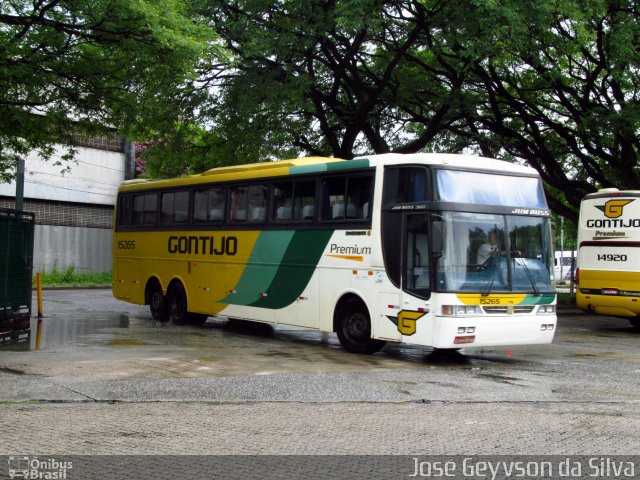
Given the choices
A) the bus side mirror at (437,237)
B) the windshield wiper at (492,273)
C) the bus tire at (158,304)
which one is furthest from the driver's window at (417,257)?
the bus tire at (158,304)

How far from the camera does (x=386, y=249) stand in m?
14.1

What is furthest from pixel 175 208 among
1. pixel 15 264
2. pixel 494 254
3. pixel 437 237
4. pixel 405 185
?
pixel 494 254

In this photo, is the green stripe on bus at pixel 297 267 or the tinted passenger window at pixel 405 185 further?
the green stripe on bus at pixel 297 267

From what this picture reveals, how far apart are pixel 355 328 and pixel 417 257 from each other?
2.10m

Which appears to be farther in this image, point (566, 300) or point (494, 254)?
point (566, 300)

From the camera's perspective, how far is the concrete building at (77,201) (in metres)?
36.0

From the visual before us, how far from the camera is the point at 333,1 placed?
20.0 meters

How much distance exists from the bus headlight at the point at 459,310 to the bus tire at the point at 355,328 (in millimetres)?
1847

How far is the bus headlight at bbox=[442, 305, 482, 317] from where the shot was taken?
13062mm

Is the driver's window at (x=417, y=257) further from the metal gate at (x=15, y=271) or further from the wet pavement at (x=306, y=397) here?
the metal gate at (x=15, y=271)

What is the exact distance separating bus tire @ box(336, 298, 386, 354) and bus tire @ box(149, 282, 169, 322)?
660cm

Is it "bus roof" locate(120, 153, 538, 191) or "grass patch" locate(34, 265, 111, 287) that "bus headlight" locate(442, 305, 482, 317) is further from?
"grass patch" locate(34, 265, 111, 287)

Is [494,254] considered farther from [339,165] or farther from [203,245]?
[203,245]

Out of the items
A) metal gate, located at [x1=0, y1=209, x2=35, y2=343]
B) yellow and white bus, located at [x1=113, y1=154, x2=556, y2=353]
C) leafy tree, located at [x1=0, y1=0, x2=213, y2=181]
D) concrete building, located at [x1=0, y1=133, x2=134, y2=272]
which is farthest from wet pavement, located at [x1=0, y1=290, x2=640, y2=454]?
concrete building, located at [x1=0, y1=133, x2=134, y2=272]
